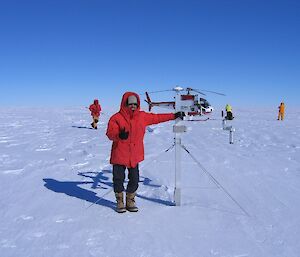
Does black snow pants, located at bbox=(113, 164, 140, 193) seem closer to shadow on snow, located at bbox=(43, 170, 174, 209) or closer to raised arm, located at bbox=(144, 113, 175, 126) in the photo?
shadow on snow, located at bbox=(43, 170, 174, 209)

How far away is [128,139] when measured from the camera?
4.27 meters

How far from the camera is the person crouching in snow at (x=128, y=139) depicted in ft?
13.6

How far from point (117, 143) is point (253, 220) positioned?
6.38ft

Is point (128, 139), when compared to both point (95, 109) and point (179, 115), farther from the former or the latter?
point (95, 109)

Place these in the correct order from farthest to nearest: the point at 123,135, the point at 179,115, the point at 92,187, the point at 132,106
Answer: the point at 92,187 < the point at 179,115 < the point at 132,106 < the point at 123,135

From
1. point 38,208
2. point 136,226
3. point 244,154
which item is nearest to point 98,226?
point 136,226

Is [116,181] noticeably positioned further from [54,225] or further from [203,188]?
[203,188]

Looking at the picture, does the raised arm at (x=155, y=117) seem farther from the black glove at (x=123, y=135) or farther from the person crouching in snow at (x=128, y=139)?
the black glove at (x=123, y=135)

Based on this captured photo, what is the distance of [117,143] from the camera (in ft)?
14.1

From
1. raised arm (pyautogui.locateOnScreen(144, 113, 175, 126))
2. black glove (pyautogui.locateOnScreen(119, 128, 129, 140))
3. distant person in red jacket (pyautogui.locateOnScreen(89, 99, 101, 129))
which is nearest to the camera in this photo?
black glove (pyautogui.locateOnScreen(119, 128, 129, 140))

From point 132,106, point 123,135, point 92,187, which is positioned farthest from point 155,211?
point 92,187

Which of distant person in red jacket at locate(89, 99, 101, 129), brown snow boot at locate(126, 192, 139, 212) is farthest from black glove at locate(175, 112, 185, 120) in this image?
distant person in red jacket at locate(89, 99, 101, 129)

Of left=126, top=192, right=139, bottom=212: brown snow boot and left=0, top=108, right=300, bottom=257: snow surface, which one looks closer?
left=0, top=108, right=300, bottom=257: snow surface

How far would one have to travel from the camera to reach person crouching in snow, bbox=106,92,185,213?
415 centimetres
